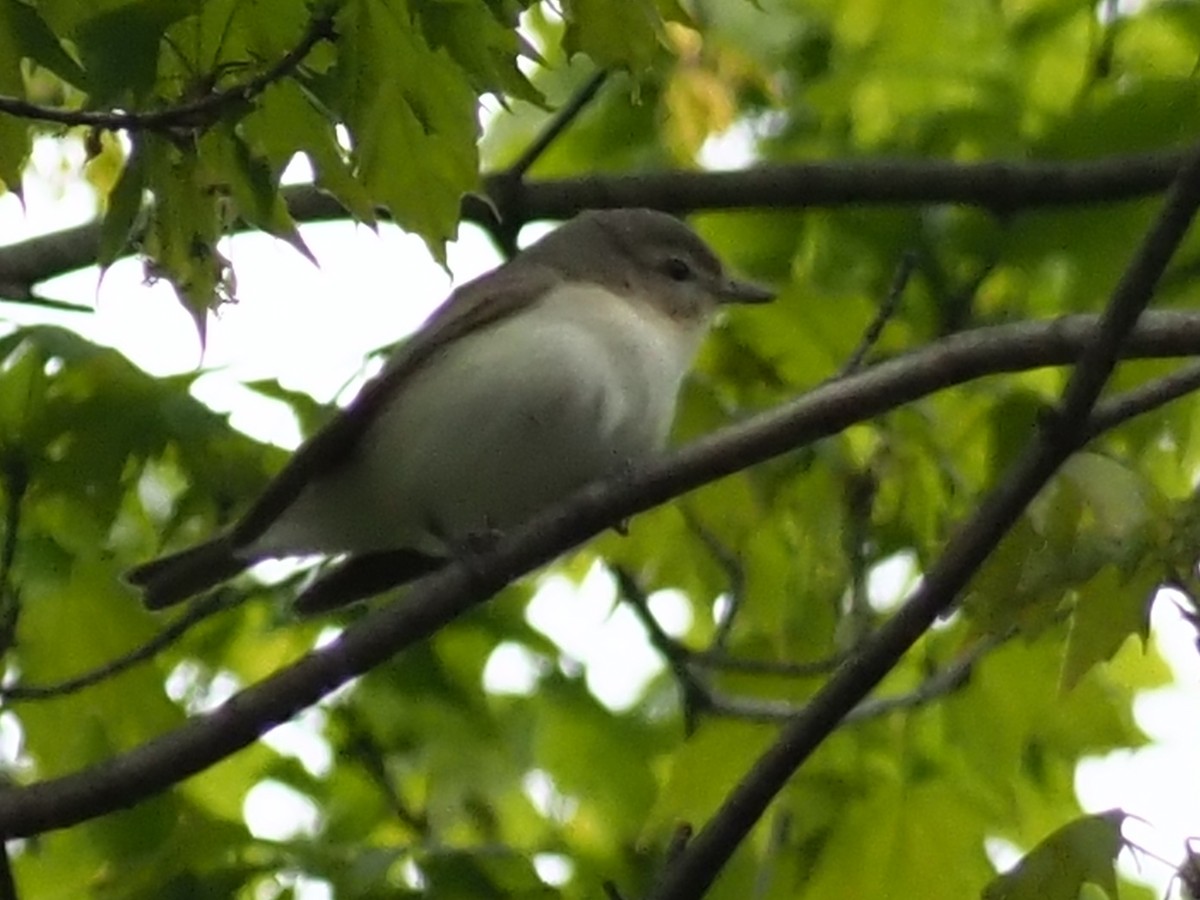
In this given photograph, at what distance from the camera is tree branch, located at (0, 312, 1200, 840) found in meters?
2.15

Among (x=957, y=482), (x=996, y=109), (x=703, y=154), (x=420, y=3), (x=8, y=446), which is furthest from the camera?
(x=703, y=154)

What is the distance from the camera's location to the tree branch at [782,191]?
337cm

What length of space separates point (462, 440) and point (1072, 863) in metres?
1.38

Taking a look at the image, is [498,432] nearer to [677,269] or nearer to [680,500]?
[680,500]

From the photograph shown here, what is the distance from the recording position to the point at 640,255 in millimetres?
3889

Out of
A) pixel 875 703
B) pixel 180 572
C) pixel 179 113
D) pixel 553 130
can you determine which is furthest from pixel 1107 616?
pixel 553 130

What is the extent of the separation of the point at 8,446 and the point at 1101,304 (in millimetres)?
1837

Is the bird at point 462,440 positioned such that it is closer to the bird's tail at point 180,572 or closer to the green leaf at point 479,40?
the bird's tail at point 180,572

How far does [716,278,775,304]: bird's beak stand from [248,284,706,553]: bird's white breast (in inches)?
8.3

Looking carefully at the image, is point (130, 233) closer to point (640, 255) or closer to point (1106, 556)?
point (1106, 556)

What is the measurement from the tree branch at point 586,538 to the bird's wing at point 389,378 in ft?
1.92

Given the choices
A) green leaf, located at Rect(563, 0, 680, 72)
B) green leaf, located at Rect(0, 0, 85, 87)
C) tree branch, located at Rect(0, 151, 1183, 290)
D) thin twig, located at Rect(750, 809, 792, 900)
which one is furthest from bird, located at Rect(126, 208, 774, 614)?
green leaf, located at Rect(0, 0, 85, 87)

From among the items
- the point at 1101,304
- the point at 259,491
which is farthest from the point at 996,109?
the point at 259,491

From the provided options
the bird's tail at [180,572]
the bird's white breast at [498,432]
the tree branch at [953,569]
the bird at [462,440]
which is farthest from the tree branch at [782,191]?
the tree branch at [953,569]
